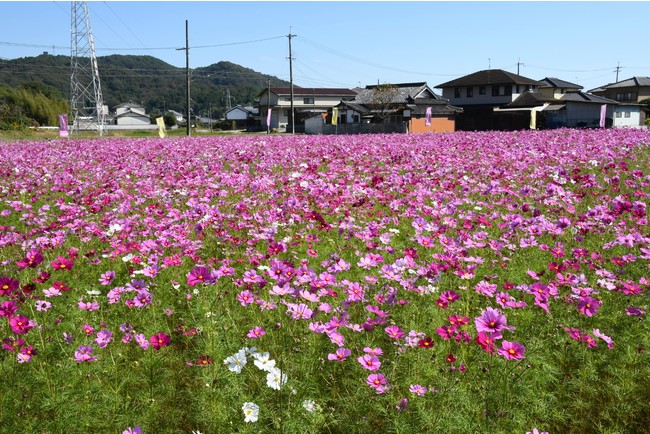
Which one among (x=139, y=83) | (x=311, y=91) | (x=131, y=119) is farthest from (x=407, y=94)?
(x=139, y=83)

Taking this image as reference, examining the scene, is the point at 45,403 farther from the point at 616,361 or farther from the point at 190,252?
the point at 616,361

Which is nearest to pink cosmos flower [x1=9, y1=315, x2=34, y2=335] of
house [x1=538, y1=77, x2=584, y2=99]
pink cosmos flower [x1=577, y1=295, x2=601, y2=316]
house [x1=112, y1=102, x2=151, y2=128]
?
pink cosmos flower [x1=577, y1=295, x2=601, y2=316]

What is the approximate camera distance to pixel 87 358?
2184mm

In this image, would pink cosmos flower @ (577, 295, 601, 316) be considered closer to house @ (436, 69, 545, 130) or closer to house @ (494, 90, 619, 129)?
house @ (494, 90, 619, 129)

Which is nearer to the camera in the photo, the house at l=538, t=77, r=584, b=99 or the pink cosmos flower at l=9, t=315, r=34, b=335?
the pink cosmos flower at l=9, t=315, r=34, b=335

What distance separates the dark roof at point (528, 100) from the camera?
171 feet

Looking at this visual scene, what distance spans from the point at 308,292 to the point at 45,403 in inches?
50.1

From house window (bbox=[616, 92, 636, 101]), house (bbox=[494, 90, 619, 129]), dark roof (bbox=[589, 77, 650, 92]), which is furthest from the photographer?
house window (bbox=[616, 92, 636, 101])

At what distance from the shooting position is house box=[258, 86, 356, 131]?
7924cm

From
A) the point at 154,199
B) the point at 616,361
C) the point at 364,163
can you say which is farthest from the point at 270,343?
the point at 364,163

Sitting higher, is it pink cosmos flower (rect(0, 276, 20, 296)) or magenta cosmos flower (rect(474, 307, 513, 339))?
pink cosmos flower (rect(0, 276, 20, 296))

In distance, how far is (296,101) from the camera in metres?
83.4

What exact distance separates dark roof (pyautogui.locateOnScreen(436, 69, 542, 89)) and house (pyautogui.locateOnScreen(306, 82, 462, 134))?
2.77 meters

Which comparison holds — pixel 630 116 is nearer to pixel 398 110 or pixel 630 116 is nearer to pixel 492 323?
pixel 398 110
